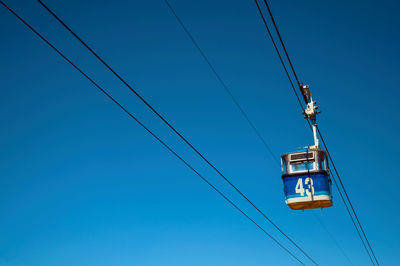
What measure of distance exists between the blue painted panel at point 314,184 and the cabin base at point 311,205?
389 mm

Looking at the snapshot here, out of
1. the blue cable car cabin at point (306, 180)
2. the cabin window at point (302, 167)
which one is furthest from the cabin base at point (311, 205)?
the cabin window at point (302, 167)

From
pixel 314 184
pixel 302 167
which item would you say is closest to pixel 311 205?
pixel 314 184

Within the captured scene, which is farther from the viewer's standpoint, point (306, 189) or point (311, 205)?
point (311, 205)

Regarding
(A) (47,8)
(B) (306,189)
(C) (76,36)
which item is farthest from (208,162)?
(B) (306,189)

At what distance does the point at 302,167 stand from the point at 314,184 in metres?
0.86

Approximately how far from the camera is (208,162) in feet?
32.8

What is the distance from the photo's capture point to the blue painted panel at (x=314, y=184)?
49.2ft

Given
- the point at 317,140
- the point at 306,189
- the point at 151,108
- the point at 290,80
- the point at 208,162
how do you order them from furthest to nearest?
the point at 317,140
the point at 306,189
the point at 290,80
the point at 208,162
the point at 151,108

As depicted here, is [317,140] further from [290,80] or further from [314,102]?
[290,80]

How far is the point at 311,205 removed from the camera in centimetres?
1570

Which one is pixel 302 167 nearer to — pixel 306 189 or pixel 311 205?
pixel 306 189

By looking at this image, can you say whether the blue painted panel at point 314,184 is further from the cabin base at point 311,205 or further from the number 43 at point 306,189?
the cabin base at point 311,205

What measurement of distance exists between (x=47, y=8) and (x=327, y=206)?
43.1 feet

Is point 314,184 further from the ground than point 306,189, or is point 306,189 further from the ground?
point 314,184
